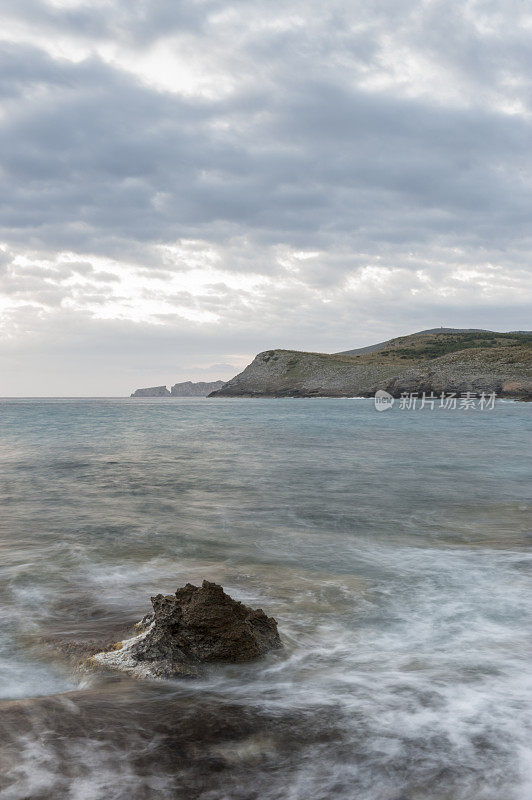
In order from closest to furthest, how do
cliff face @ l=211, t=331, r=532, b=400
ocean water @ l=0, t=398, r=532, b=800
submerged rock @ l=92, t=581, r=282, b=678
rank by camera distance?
ocean water @ l=0, t=398, r=532, b=800 < submerged rock @ l=92, t=581, r=282, b=678 < cliff face @ l=211, t=331, r=532, b=400

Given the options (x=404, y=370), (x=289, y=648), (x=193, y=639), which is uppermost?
(x=404, y=370)

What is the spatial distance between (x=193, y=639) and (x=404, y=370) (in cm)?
12977

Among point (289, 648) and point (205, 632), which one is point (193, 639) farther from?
point (289, 648)

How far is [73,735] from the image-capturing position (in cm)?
331

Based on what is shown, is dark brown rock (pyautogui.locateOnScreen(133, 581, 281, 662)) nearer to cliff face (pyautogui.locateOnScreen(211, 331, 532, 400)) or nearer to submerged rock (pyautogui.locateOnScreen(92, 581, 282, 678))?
submerged rock (pyautogui.locateOnScreen(92, 581, 282, 678))

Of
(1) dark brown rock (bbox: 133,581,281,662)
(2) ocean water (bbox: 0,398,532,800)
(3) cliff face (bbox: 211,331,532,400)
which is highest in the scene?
(3) cliff face (bbox: 211,331,532,400)

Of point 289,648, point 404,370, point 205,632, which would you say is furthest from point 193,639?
point 404,370

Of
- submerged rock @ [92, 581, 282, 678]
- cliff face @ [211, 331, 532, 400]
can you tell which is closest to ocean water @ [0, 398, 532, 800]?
submerged rock @ [92, 581, 282, 678]

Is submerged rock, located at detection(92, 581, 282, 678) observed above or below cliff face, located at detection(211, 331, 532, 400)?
below

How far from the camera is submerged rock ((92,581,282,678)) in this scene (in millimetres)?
4398

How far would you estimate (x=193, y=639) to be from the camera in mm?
4605

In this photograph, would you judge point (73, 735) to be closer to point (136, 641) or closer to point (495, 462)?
point (136, 641)

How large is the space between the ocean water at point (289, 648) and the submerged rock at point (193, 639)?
0.19m

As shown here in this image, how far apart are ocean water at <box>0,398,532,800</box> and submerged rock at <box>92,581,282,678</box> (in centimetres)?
19
